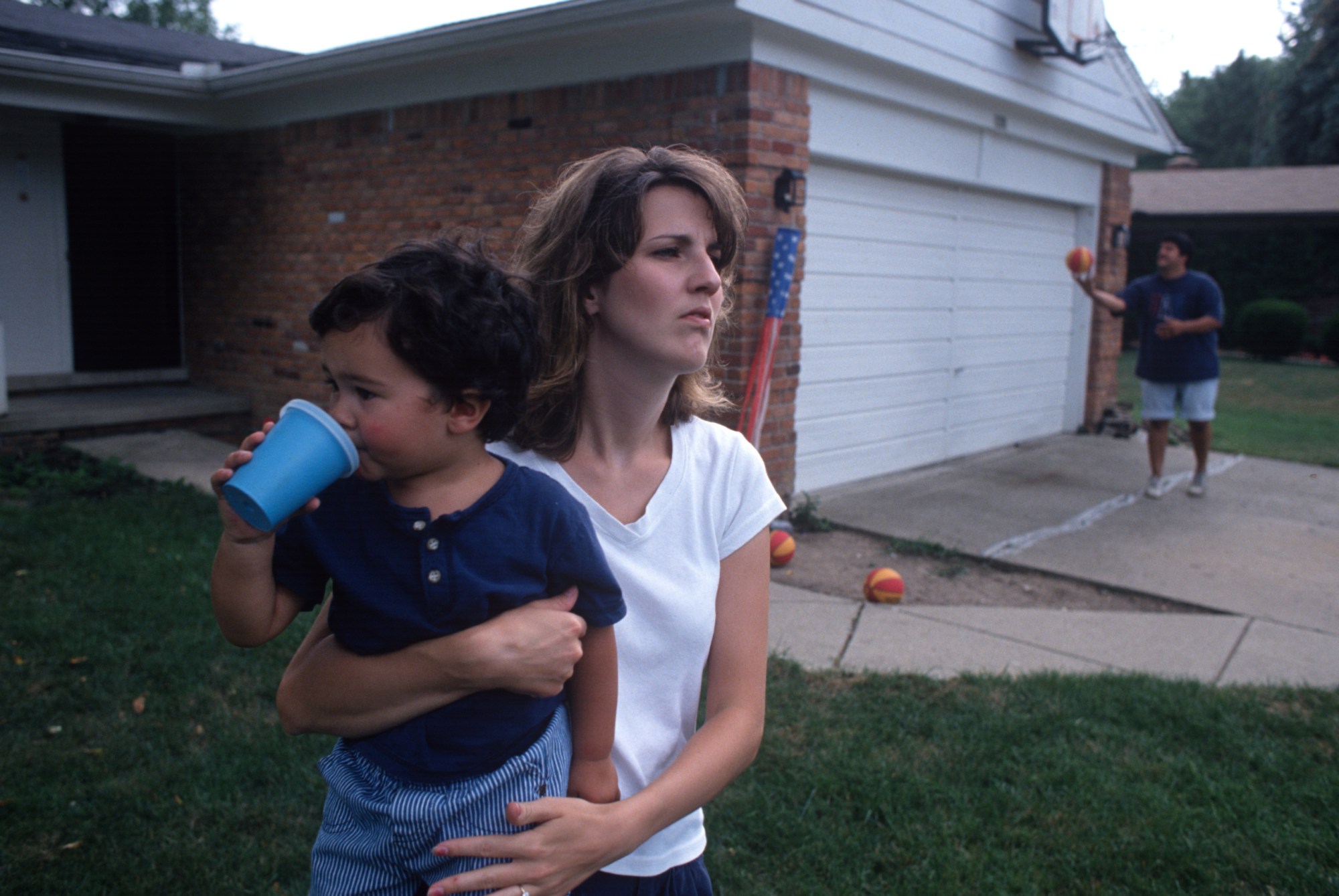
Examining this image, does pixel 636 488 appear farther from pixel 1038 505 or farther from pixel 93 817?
pixel 1038 505

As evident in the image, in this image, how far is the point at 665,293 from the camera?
156 centimetres

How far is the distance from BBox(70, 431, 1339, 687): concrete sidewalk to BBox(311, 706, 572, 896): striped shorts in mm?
3218

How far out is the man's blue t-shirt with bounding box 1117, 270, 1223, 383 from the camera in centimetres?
776

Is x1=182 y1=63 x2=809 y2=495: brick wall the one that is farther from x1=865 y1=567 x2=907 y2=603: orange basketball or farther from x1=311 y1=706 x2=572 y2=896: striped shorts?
x1=311 y1=706 x2=572 y2=896: striped shorts

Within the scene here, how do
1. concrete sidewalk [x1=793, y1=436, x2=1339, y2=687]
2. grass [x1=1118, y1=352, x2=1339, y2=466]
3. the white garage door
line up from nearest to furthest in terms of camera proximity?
1. concrete sidewalk [x1=793, y1=436, x2=1339, y2=687]
2. the white garage door
3. grass [x1=1118, y1=352, x2=1339, y2=466]

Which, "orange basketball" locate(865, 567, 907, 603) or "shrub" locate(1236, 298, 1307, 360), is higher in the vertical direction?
"shrub" locate(1236, 298, 1307, 360)

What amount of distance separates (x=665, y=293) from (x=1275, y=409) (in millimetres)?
15506

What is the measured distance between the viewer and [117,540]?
586 cm

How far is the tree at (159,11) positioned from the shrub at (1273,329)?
1398 inches

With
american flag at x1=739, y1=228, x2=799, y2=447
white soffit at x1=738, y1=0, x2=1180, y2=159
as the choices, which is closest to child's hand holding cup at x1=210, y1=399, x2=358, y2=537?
american flag at x1=739, y1=228, x2=799, y2=447

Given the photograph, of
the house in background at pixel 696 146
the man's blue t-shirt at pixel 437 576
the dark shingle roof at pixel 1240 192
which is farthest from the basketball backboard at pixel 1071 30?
the dark shingle roof at pixel 1240 192

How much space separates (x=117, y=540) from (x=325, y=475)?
17.9ft

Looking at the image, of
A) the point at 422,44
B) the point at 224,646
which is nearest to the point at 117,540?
the point at 224,646

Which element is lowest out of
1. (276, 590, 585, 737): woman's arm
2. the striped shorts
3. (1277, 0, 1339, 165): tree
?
the striped shorts
